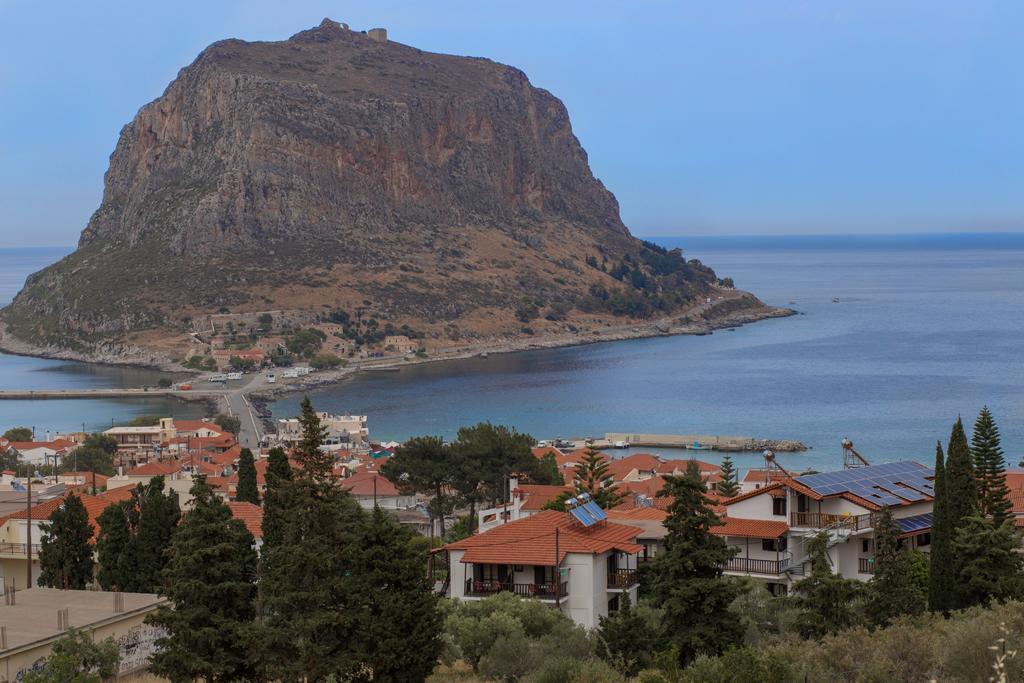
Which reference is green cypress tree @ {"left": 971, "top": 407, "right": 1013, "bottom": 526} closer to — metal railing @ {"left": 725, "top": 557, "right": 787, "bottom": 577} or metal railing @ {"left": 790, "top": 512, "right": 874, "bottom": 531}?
metal railing @ {"left": 790, "top": 512, "right": 874, "bottom": 531}

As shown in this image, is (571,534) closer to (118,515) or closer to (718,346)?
(118,515)

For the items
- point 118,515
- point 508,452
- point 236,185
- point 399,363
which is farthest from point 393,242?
point 118,515

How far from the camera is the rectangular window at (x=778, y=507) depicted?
22000 millimetres

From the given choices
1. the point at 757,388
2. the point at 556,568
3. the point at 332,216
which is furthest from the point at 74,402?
the point at 556,568

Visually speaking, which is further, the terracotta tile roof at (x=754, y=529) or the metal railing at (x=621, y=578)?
the terracotta tile roof at (x=754, y=529)

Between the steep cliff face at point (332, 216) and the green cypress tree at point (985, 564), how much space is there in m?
107

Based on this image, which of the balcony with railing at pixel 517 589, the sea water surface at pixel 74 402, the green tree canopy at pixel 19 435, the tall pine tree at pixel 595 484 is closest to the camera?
the balcony with railing at pixel 517 589

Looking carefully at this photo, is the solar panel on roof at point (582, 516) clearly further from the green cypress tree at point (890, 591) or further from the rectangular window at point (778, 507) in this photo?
the green cypress tree at point (890, 591)

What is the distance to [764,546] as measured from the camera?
2164 cm

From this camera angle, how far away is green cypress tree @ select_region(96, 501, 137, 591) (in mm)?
20844

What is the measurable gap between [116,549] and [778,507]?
9.95 m

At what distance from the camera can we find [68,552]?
2175cm

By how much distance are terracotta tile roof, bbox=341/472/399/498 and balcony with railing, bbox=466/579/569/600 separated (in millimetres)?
18296

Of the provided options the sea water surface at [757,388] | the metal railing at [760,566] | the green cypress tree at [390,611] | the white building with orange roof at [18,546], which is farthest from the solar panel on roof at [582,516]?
the sea water surface at [757,388]
